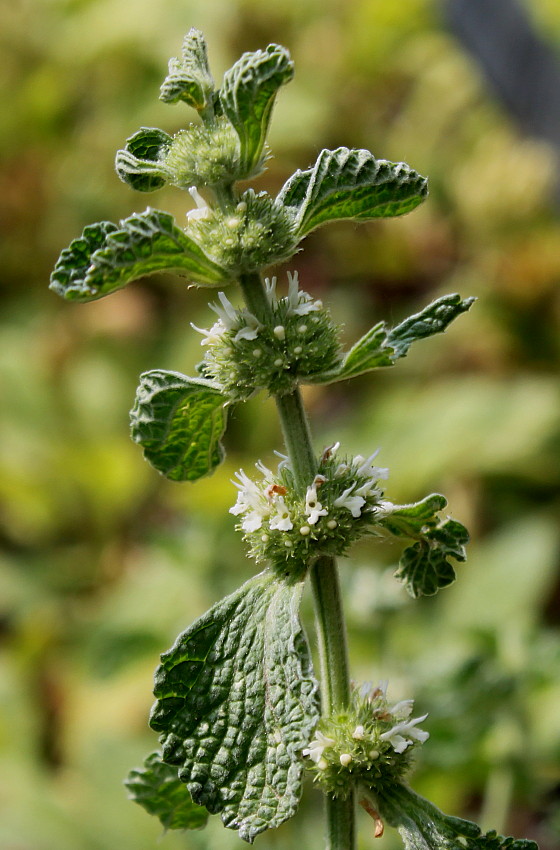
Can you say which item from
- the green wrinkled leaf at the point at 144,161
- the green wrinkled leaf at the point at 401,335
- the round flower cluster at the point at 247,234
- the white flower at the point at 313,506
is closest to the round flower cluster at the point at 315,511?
the white flower at the point at 313,506

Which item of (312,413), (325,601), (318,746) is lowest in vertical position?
(318,746)

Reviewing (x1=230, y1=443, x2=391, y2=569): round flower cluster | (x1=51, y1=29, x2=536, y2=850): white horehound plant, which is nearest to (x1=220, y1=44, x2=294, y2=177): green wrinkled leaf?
(x1=51, y1=29, x2=536, y2=850): white horehound plant

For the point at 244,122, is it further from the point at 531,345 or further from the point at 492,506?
the point at 531,345

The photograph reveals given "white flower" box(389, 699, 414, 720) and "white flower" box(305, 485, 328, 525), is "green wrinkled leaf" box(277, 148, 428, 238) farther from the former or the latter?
"white flower" box(389, 699, 414, 720)

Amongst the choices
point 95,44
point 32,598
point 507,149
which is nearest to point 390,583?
point 32,598

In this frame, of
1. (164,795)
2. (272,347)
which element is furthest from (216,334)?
(164,795)

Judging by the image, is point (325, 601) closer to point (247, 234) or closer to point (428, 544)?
point (428, 544)
